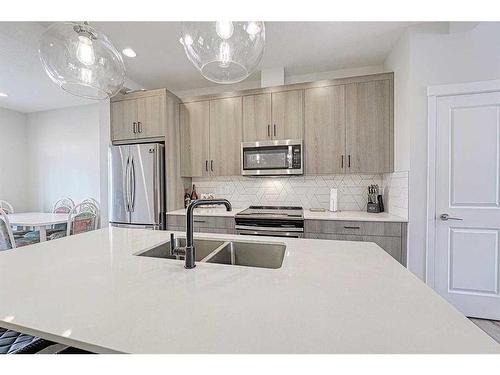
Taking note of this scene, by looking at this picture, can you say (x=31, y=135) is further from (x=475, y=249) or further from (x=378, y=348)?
(x=475, y=249)

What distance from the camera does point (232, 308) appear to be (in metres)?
0.69

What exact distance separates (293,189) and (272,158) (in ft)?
1.83

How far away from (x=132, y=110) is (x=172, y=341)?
3254mm

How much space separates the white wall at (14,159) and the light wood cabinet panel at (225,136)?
15.4 feet

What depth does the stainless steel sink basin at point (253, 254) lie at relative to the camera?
1.40 metres

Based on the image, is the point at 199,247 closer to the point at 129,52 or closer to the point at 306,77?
the point at 129,52

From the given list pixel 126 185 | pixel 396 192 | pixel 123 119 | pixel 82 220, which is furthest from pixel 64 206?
pixel 396 192

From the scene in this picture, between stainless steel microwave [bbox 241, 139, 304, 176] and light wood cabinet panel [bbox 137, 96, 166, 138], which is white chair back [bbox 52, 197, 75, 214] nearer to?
light wood cabinet panel [bbox 137, 96, 166, 138]

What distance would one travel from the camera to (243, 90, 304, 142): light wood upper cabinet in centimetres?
286

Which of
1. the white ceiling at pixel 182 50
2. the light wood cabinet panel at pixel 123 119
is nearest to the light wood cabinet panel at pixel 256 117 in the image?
the white ceiling at pixel 182 50

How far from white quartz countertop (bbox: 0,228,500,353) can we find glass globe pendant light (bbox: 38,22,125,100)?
3.23ft

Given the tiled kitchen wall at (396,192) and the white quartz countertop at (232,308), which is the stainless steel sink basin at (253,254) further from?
the tiled kitchen wall at (396,192)

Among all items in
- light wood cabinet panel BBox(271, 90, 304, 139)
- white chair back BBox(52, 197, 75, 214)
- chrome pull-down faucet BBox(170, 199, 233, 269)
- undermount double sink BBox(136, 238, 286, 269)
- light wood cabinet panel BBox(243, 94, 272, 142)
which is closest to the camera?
chrome pull-down faucet BBox(170, 199, 233, 269)

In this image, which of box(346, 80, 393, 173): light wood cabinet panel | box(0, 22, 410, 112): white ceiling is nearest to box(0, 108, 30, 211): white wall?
box(0, 22, 410, 112): white ceiling
